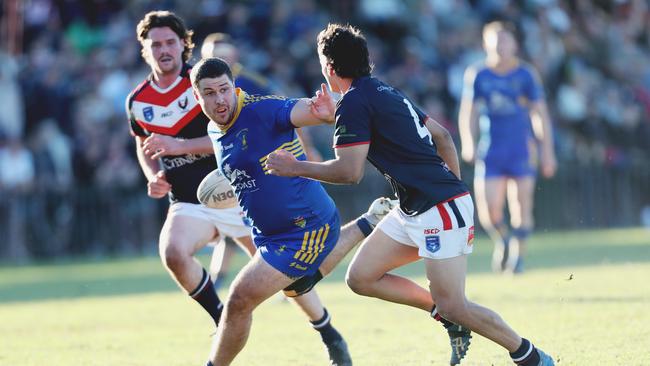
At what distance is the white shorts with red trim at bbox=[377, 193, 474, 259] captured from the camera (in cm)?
689

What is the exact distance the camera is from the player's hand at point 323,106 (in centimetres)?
672

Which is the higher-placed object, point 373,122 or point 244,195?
point 373,122

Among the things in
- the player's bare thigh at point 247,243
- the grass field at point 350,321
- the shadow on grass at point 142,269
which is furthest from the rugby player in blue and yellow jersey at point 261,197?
the shadow on grass at point 142,269

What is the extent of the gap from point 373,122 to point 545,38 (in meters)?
17.3

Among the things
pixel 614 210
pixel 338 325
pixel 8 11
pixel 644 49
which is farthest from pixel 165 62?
pixel 644 49

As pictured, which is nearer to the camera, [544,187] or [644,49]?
[544,187]

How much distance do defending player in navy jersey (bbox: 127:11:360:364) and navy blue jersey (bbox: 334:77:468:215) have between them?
206 cm

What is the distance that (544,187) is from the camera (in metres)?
21.4

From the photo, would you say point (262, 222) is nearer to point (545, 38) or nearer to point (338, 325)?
point (338, 325)

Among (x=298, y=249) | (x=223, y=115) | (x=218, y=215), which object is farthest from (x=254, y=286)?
(x=218, y=215)

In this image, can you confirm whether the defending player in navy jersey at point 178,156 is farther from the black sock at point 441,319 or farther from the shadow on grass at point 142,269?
the shadow on grass at point 142,269

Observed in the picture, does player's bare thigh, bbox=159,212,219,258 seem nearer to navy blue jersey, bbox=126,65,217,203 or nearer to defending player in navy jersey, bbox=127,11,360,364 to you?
defending player in navy jersey, bbox=127,11,360,364

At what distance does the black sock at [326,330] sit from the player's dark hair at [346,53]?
6.30 ft

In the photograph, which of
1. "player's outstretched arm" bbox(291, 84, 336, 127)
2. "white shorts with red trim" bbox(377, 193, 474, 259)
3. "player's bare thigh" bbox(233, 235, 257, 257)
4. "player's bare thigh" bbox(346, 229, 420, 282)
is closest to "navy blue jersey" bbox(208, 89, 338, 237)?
"player's outstretched arm" bbox(291, 84, 336, 127)
